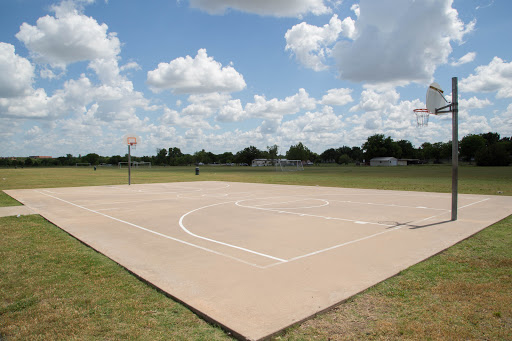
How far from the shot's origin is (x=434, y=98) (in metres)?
11.0

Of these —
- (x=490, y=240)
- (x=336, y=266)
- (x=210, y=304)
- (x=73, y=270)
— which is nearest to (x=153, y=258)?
(x=73, y=270)

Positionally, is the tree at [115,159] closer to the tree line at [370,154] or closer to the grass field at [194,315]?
the tree line at [370,154]

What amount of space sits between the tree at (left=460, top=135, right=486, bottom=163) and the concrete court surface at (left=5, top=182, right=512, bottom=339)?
121 metres

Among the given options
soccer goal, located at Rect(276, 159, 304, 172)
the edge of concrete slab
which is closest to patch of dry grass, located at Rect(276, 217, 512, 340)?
the edge of concrete slab

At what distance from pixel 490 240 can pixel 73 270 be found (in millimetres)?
8826

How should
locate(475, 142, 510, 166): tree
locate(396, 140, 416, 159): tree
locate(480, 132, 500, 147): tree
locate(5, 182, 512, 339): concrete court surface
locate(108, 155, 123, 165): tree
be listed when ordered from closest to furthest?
1. locate(5, 182, 512, 339): concrete court surface
2. locate(475, 142, 510, 166): tree
3. locate(480, 132, 500, 147): tree
4. locate(396, 140, 416, 159): tree
5. locate(108, 155, 123, 165): tree

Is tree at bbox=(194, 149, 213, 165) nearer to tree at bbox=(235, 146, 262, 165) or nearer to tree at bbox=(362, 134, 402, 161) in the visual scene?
tree at bbox=(235, 146, 262, 165)

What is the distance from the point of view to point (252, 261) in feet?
20.6

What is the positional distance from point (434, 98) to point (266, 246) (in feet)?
25.8

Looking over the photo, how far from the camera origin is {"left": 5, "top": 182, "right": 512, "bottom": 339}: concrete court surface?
4457 mm

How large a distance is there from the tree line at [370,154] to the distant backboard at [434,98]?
311ft

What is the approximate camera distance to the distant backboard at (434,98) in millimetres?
10891

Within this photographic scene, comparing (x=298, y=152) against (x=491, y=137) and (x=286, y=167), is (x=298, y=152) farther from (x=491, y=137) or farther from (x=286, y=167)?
(x=491, y=137)

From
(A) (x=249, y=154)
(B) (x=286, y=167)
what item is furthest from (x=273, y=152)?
(B) (x=286, y=167)
